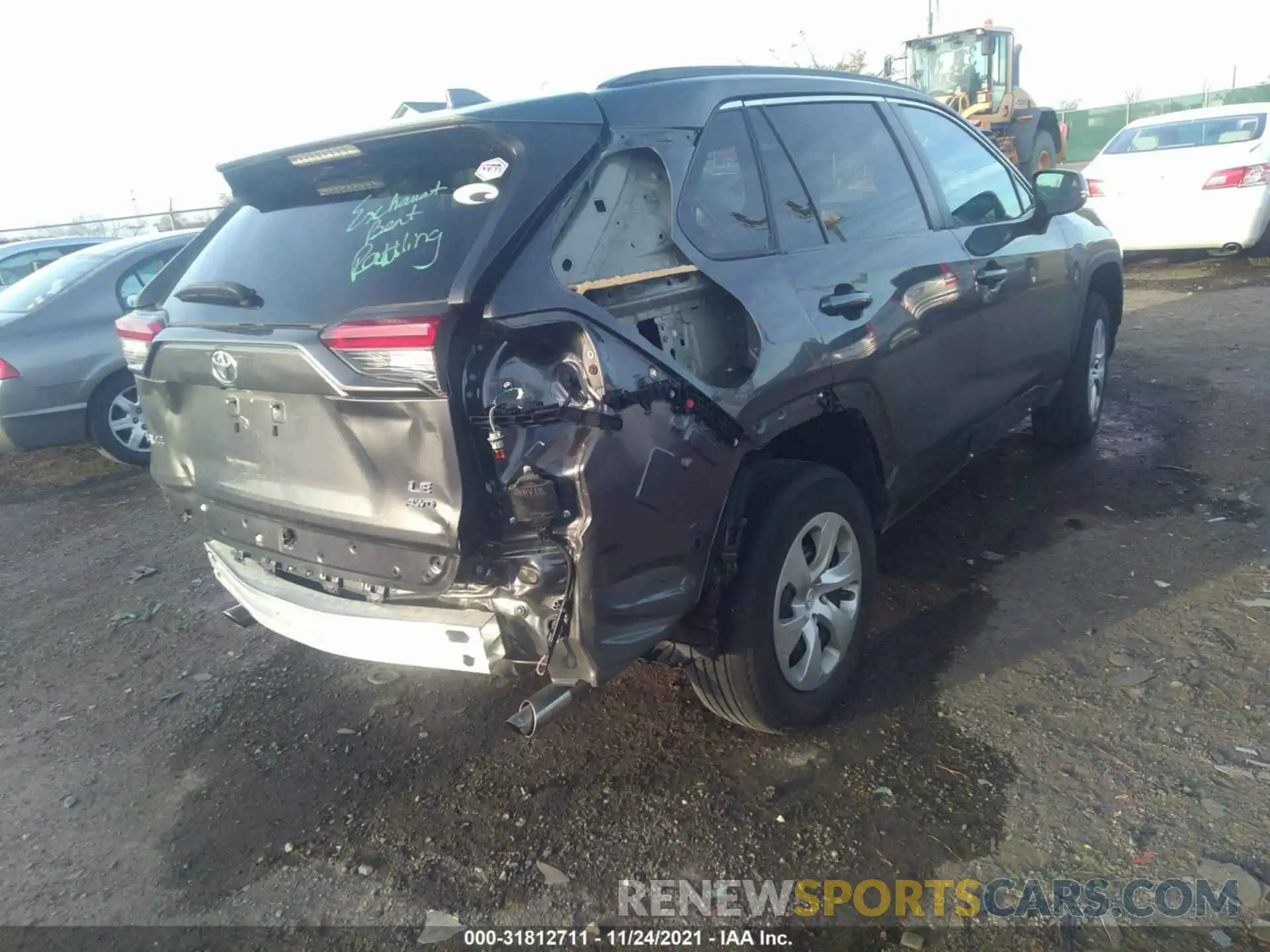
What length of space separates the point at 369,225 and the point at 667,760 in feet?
6.20

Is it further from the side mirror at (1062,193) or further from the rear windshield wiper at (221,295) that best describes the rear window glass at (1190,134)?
the rear windshield wiper at (221,295)

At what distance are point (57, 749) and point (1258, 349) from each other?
26.7 feet

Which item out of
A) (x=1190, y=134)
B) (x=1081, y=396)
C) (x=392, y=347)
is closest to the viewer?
(x=392, y=347)

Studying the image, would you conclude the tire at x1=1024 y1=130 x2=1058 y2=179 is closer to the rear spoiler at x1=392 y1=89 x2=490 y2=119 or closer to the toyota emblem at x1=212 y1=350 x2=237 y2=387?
the rear spoiler at x1=392 y1=89 x2=490 y2=119

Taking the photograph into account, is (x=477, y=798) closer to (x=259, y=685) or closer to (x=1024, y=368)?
(x=259, y=685)

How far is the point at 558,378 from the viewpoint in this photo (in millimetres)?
2291

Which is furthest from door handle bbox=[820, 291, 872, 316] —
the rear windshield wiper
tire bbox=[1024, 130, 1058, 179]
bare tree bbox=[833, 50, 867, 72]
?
bare tree bbox=[833, 50, 867, 72]

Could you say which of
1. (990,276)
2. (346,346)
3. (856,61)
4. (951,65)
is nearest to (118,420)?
(346,346)

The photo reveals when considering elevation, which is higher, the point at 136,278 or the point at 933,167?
the point at 933,167

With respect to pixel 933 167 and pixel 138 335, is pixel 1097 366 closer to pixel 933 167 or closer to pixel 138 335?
pixel 933 167

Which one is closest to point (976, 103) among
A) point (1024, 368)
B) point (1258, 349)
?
point (1258, 349)

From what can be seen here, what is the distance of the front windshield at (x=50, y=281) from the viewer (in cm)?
663

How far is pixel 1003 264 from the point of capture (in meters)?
4.17

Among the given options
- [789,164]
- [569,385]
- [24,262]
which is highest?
[789,164]
